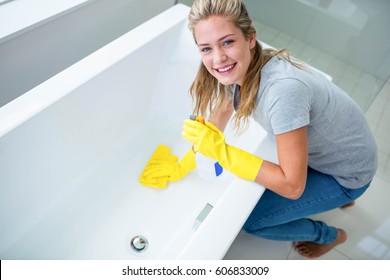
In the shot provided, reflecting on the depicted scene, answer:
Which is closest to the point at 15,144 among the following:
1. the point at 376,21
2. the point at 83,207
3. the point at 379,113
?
the point at 83,207

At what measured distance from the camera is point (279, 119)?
2.76 feet

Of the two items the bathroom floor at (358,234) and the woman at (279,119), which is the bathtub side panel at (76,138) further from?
the bathroom floor at (358,234)

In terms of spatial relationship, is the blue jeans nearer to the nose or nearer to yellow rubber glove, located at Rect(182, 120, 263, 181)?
yellow rubber glove, located at Rect(182, 120, 263, 181)

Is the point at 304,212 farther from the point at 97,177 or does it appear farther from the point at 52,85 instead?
the point at 52,85

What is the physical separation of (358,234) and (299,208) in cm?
63

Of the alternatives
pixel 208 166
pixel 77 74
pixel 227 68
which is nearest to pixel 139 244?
pixel 208 166

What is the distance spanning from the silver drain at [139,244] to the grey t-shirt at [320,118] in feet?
2.25

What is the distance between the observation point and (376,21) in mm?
1537

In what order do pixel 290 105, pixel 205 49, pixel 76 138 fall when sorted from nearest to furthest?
pixel 290 105 → pixel 205 49 → pixel 76 138

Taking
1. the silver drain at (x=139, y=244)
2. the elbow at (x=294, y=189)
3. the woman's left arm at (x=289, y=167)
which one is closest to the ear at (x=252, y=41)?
the woman's left arm at (x=289, y=167)

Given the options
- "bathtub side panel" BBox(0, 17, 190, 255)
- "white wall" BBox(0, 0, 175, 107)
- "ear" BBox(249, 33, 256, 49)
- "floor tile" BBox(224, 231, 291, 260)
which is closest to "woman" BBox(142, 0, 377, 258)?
"ear" BBox(249, 33, 256, 49)

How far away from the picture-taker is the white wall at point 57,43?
1213 mm

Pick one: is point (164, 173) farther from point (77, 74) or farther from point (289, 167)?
point (289, 167)

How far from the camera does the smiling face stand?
0.87 m
